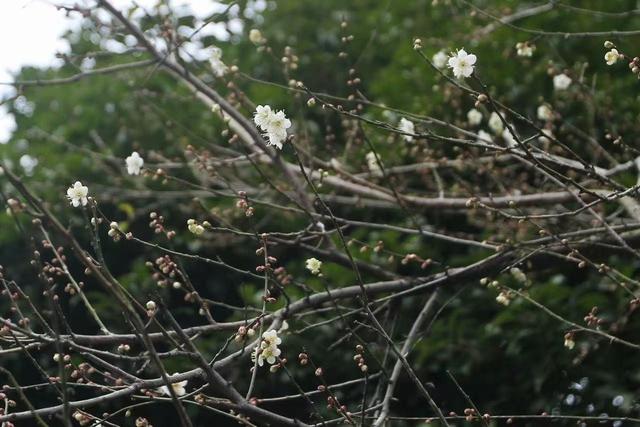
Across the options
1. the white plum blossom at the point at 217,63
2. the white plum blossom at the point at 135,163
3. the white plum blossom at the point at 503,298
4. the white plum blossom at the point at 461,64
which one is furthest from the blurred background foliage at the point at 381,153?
the white plum blossom at the point at 461,64

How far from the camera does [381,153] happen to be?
479 centimetres

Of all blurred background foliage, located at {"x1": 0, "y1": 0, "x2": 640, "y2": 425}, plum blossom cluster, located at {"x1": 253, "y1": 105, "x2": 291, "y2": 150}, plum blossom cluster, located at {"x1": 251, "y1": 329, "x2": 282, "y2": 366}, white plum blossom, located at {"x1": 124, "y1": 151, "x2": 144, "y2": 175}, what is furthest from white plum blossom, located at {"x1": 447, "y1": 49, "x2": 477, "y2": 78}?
white plum blossom, located at {"x1": 124, "y1": 151, "x2": 144, "y2": 175}

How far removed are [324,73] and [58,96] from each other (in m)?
1.90

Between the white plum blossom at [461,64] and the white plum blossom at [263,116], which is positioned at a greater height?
the white plum blossom at [263,116]

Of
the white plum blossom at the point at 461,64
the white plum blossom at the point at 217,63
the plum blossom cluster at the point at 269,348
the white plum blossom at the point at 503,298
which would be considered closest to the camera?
the plum blossom cluster at the point at 269,348

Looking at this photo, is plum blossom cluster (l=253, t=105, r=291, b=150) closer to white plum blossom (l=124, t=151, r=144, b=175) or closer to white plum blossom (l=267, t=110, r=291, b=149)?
white plum blossom (l=267, t=110, r=291, b=149)

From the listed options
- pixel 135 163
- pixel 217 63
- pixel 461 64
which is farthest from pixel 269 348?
pixel 217 63

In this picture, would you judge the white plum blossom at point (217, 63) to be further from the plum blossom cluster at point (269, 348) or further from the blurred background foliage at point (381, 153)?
the plum blossom cluster at point (269, 348)

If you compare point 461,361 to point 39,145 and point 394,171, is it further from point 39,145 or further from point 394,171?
point 39,145

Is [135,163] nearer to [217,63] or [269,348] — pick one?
[217,63]

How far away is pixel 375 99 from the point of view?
17.3ft

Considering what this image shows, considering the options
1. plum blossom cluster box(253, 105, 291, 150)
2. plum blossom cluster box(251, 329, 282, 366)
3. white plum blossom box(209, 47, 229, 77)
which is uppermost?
white plum blossom box(209, 47, 229, 77)

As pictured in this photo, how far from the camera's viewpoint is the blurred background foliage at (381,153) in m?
3.80

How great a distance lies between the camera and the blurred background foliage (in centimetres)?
380
